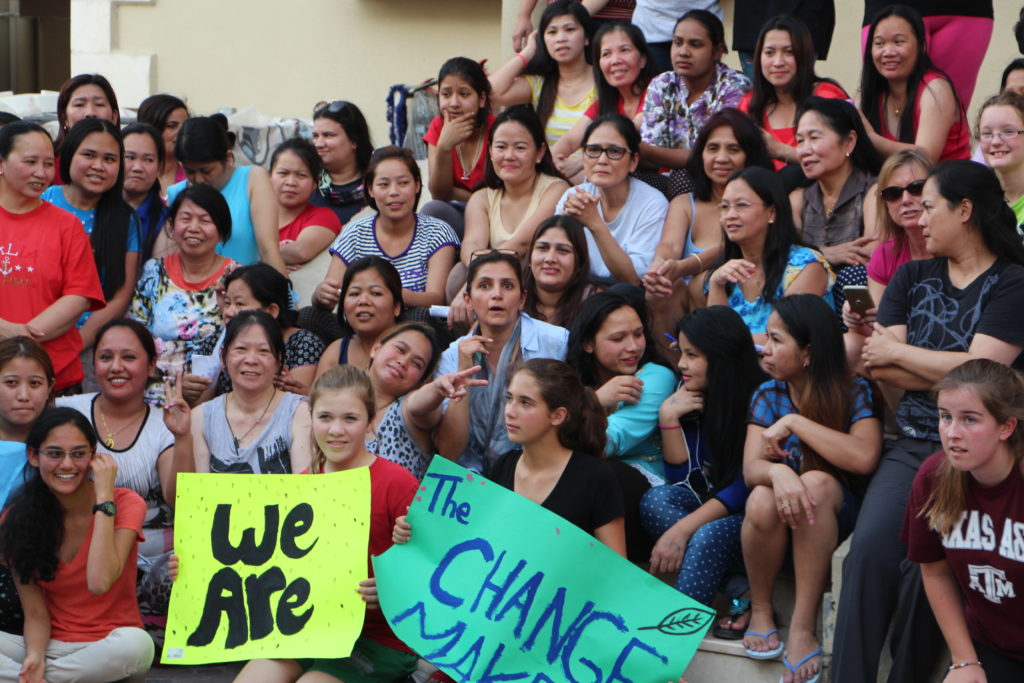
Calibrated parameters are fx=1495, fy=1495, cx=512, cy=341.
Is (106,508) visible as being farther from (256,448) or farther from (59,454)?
(256,448)

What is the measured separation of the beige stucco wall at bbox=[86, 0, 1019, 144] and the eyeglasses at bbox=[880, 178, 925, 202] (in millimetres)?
5854

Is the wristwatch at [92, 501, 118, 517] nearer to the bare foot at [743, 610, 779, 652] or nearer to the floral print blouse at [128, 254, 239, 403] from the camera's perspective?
the floral print blouse at [128, 254, 239, 403]

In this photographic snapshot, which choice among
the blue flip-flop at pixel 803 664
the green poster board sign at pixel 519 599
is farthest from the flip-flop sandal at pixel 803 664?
the green poster board sign at pixel 519 599

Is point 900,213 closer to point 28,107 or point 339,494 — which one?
point 339,494

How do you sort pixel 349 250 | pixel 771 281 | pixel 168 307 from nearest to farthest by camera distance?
1. pixel 771 281
2. pixel 168 307
3. pixel 349 250

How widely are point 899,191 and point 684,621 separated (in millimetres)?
2183

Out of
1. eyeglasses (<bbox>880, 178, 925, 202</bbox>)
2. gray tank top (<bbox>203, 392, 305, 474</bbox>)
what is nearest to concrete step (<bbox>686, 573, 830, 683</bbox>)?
eyeglasses (<bbox>880, 178, 925, 202</bbox>)

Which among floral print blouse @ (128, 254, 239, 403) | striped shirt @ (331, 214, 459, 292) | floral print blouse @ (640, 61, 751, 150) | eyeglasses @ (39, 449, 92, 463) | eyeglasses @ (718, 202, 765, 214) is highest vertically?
floral print blouse @ (640, 61, 751, 150)

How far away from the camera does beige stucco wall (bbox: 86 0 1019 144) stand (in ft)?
37.8

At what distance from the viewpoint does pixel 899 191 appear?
598cm

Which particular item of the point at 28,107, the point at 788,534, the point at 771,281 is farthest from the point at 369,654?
the point at 28,107

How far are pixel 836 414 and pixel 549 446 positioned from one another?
1.05 meters

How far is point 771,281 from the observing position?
6.43 metres

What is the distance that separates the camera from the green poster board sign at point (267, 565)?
507cm
